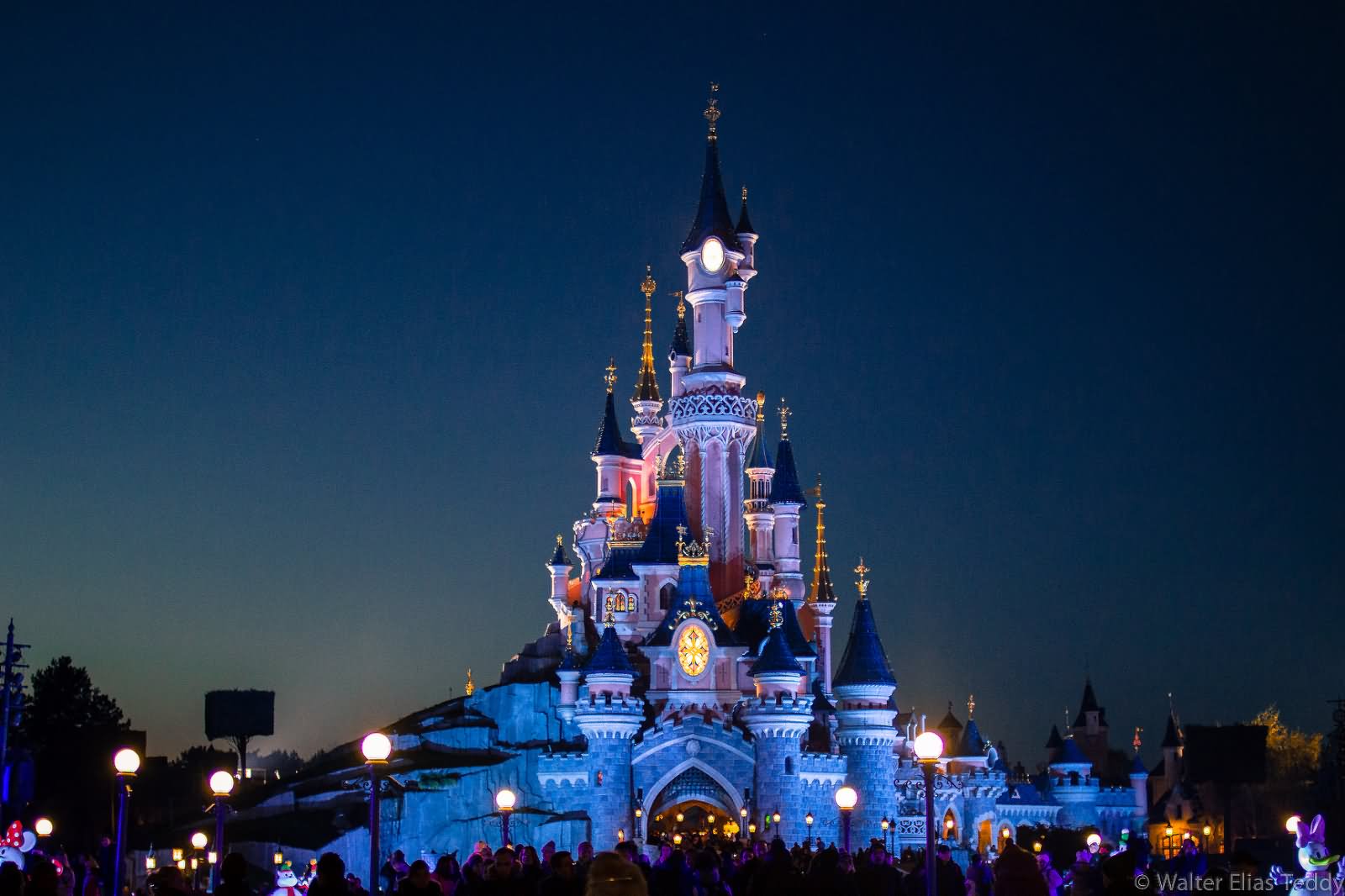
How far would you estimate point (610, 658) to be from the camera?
2112 inches

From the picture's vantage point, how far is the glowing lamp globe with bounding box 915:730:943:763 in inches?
721

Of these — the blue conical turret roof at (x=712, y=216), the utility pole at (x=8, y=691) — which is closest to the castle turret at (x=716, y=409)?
the blue conical turret roof at (x=712, y=216)

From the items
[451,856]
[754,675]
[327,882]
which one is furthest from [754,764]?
[327,882]

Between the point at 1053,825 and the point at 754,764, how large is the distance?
1705cm

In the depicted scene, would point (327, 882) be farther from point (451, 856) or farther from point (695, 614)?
point (695, 614)

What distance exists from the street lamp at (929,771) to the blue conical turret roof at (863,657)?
3725 cm

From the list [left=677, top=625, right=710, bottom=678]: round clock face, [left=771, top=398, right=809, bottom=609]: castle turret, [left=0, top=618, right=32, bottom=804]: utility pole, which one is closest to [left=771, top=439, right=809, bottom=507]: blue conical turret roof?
[left=771, top=398, right=809, bottom=609]: castle turret

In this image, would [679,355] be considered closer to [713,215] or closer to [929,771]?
[713,215]

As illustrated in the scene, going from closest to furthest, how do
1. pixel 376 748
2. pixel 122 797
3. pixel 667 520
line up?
pixel 376 748
pixel 122 797
pixel 667 520

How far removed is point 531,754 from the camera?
58.0 metres

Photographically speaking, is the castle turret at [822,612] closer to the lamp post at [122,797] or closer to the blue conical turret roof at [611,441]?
the blue conical turret roof at [611,441]

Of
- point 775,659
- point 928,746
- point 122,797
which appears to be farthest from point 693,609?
point 122,797

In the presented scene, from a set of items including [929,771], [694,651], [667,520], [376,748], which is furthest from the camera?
[667,520]

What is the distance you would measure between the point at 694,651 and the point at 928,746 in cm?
3614
